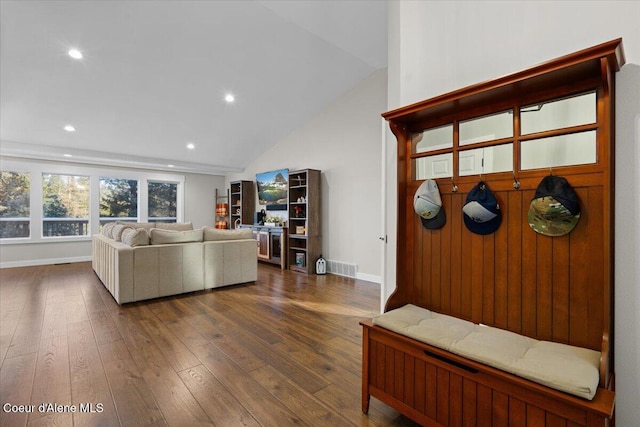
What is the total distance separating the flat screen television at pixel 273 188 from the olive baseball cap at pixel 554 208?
4.81m

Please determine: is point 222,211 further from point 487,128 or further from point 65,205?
point 487,128

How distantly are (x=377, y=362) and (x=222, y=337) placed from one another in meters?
1.58

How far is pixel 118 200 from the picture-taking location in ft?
23.2

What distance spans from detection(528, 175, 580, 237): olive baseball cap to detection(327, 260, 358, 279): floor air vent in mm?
3673

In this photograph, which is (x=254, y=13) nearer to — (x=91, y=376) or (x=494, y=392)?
(x=91, y=376)

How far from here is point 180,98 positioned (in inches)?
185

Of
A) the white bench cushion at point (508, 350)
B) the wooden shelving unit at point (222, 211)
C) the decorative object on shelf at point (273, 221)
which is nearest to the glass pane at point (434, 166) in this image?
the white bench cushion at point (508, 350)

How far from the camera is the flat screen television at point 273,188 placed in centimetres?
615

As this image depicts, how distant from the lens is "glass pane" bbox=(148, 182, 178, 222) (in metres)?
7.58

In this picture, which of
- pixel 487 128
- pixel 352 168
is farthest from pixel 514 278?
pixel 352 168

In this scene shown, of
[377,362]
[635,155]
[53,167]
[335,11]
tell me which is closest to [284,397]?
[377,362]

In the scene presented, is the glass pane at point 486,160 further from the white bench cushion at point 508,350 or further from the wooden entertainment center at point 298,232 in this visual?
the wooden entertainment center at point 298,232

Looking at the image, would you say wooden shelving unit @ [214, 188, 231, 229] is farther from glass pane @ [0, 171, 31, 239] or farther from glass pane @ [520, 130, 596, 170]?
glass pane @ [520, 130, 596, 170]

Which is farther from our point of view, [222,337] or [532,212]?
[222,337]
